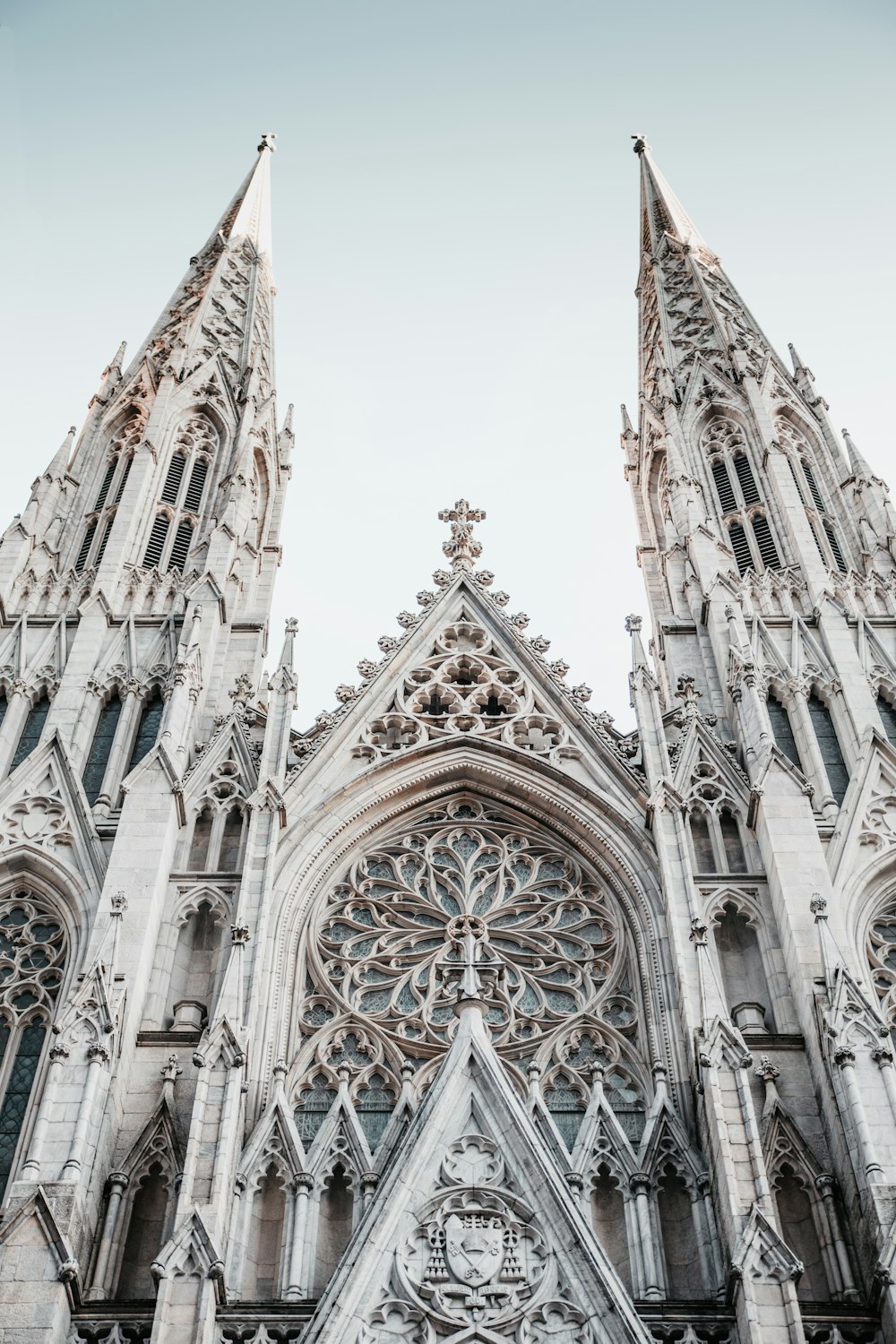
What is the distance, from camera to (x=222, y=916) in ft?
66.0

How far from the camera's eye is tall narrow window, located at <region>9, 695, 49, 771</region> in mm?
23109

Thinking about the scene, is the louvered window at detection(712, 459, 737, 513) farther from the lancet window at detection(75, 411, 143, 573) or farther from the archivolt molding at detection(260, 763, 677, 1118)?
the lancet window at detection(75, 411, 143, 573)

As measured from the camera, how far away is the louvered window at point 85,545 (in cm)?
2727

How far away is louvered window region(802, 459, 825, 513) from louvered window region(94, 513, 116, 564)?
1229 cm

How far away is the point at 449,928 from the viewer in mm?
20578

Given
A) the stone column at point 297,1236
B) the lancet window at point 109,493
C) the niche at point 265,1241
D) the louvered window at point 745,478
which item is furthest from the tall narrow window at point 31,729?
the louvered window at point 745,478

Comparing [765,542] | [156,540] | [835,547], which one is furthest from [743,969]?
[156,540]

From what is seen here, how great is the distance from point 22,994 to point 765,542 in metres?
14.5

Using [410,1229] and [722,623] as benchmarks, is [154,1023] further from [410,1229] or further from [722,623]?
[722,623]

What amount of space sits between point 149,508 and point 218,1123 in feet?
46.5

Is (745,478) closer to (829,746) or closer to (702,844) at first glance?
(829,746)

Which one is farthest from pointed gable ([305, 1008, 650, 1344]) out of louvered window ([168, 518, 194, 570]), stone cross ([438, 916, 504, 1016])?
louvered window ([168, 518, 194, 570])

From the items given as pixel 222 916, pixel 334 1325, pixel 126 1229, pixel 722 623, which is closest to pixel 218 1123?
pixel 126 1229

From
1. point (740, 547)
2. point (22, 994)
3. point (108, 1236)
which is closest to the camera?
point (108, 1236)
